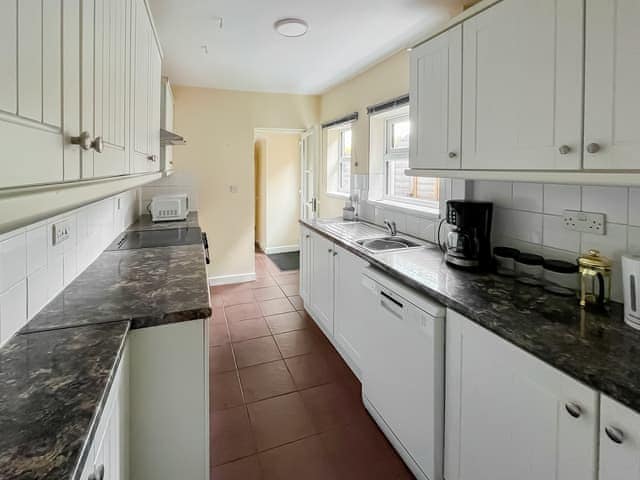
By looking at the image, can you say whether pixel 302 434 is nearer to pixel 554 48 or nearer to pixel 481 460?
pixel 481 460

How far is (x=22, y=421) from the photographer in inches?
28.4

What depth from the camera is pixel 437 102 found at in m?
1.89

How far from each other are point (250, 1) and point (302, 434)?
2.50 meters

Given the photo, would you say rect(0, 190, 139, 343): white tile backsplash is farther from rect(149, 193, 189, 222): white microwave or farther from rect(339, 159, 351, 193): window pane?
rect(339, 159, 351, 193): window pane

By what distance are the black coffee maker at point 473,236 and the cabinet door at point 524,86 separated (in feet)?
0.79

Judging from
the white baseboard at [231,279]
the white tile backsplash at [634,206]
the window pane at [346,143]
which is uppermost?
the window pane at [346,143]

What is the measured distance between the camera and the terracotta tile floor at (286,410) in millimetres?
1708

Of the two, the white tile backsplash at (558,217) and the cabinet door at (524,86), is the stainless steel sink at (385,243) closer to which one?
the white tile backsplash at (558,217)

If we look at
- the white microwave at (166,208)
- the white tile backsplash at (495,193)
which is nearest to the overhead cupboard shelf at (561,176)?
the white tile backsplash at (495,193)

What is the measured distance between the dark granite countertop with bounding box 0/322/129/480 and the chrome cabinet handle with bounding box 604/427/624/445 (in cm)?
116

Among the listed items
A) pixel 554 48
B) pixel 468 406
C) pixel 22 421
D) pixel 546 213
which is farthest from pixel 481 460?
pixel 554 48

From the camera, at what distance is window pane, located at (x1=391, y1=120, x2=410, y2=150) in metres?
3.07

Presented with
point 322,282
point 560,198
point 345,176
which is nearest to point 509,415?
point 560,198

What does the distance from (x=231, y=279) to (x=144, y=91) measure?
3072 mm
